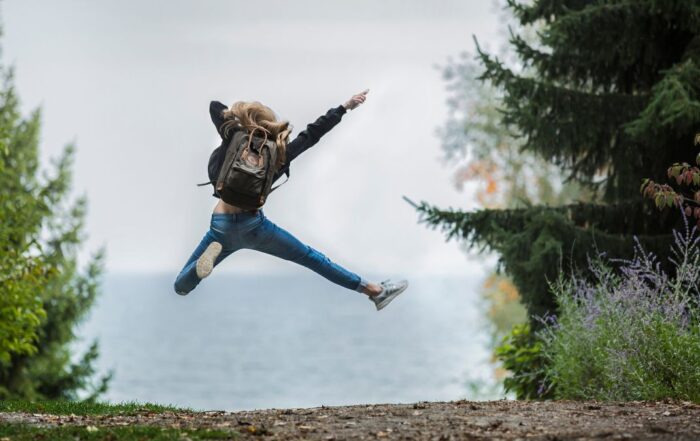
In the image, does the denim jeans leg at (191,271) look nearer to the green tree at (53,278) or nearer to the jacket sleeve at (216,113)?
the jacket sleeve at (216,113)

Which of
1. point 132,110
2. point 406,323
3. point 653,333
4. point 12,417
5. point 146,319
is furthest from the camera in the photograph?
point 146,319

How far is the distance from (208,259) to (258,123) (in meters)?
1.13

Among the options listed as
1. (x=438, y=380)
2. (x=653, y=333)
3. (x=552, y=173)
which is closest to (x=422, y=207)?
(x=653, y=333)

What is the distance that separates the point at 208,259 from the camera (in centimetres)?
700

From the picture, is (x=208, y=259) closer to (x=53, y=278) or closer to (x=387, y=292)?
(x=387, y=292)

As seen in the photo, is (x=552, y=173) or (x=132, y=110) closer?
(x=552, y=173)

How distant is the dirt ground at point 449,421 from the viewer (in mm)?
6203

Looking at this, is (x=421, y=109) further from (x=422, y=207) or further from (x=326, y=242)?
(x=422, y=207)

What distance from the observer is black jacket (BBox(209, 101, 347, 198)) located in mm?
7207

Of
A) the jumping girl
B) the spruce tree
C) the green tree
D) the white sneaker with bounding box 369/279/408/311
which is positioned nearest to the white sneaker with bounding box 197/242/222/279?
the jumping girl

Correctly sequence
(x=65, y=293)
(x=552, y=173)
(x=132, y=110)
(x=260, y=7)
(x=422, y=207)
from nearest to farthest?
(x=422, y=207) → (x=65, y=293) → (x=552, y=173) → (x=260, y=7) → (x=132, y=110)

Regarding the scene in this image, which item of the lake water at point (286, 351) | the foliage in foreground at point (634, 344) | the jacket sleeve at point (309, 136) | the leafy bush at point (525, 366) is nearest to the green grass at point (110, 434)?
the jacket sleeve at point (309, 136)

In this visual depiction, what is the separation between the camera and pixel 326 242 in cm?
9500

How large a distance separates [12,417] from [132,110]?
293 ft
